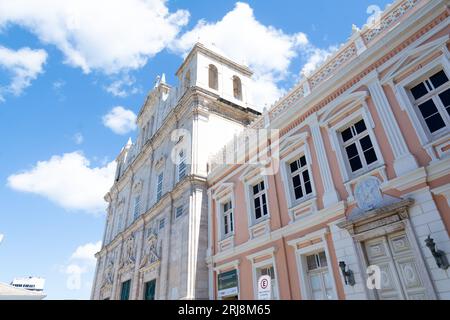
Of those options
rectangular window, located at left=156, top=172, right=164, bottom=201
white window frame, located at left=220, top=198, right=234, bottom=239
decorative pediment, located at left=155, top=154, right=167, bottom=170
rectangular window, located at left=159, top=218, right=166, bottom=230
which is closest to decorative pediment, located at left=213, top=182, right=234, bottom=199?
white window frame, located at left=220, top=198, right=234, bottom=239

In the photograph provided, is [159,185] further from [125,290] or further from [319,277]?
[319,277]

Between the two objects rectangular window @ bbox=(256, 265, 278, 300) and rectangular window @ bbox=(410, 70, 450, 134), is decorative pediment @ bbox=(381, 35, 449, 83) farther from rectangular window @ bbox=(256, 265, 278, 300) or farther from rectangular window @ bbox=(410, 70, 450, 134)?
rectangular window @ bbox=(256, 265, 278, 300)

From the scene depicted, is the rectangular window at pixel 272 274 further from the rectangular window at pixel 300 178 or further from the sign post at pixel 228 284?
the rectangular window at pixel 300 178

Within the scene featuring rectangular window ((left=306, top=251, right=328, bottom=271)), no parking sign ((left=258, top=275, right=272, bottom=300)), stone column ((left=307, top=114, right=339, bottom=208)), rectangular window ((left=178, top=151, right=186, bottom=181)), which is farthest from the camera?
rectangular window ((left=178, top=151, right=186, bottom=181))

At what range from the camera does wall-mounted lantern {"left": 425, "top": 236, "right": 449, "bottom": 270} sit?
6.00 m

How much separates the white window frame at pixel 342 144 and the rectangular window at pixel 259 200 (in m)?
3.65

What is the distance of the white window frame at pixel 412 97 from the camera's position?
7.10 meters

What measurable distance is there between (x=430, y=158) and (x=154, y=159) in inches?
702

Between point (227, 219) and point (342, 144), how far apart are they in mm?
6466

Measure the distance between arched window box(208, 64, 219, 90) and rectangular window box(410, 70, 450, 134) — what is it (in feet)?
47.5

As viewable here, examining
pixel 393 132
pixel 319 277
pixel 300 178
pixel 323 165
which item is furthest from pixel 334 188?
pixel 319 277

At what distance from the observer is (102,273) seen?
24.2m

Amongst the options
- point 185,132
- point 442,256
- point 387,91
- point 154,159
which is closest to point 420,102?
point 387,91
